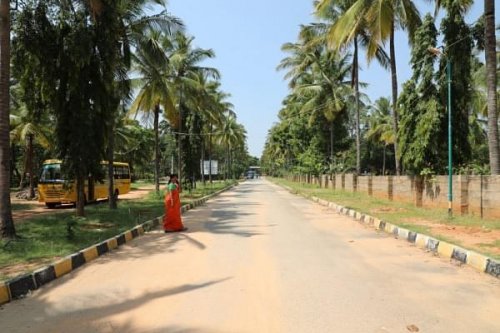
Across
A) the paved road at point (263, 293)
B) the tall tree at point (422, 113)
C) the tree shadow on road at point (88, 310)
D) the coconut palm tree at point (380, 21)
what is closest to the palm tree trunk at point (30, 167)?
the coconut palm tree at point (380, 21)

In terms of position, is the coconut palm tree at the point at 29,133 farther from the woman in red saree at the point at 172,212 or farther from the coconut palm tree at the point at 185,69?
the woman in red saree at the point at 172,212

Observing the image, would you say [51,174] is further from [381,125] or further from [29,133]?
[381,125]

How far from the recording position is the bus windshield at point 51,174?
24.5 metres

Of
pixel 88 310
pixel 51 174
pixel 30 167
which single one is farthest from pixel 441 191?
pixel 30 167

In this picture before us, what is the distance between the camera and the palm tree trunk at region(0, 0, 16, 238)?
11.1 meters

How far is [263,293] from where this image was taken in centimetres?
708

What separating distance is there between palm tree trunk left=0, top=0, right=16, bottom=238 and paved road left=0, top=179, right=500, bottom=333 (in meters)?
2.52

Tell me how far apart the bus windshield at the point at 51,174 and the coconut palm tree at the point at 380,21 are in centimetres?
1476

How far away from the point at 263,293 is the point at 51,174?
19.9m

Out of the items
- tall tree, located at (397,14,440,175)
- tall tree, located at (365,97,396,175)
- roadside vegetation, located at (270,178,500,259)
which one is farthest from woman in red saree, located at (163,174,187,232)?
tall tree, located at (365,97,396,175)

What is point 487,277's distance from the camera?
8.52m

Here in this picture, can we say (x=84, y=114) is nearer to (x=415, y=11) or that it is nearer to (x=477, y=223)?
(x=477, y=223)

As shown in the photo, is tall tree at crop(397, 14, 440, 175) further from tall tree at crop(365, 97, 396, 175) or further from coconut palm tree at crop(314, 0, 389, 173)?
tall tree at crop(365, 97, 396, 175)

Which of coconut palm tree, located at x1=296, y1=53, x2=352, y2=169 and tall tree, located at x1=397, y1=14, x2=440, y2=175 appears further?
coconut palm tree, located at x1=296, y1=53, x2=352, y2=169
